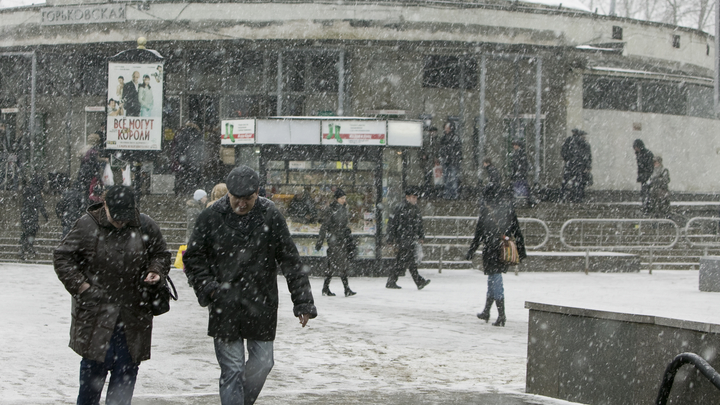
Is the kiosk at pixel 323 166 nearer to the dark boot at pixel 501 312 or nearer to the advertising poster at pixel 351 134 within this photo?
the advertising poster at pixel 351 134

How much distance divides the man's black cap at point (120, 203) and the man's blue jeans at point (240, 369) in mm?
898

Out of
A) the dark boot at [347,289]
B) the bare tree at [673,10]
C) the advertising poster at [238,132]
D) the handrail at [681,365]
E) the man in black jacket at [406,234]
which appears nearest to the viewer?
the handrail at [681,365]

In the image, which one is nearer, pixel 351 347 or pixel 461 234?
pixel 351 347

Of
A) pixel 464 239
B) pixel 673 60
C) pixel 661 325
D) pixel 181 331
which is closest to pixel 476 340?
pixel 181 331

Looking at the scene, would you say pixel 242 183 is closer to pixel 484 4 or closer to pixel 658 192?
pixel 658 192

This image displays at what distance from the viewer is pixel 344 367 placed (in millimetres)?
8062

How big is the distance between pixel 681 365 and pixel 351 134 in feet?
39.7

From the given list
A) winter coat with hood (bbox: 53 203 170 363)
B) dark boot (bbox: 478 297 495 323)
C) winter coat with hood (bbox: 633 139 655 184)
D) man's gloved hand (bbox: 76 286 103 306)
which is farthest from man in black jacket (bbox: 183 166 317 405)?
winter coat with hood (bbox: 633 139 655 184)

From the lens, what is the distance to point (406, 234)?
48.2 ft

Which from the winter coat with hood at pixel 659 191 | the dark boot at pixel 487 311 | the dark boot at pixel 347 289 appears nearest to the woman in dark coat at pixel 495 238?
the dark boot at pixel 487 311

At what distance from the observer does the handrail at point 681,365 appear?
4.18 metres

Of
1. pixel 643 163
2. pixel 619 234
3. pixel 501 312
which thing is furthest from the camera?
pixel 643 163

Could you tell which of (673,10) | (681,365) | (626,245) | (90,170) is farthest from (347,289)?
(673,10)

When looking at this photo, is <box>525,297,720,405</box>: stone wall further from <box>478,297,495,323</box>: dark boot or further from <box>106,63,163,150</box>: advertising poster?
<box>106,63,163,150</box>: advertising poster
